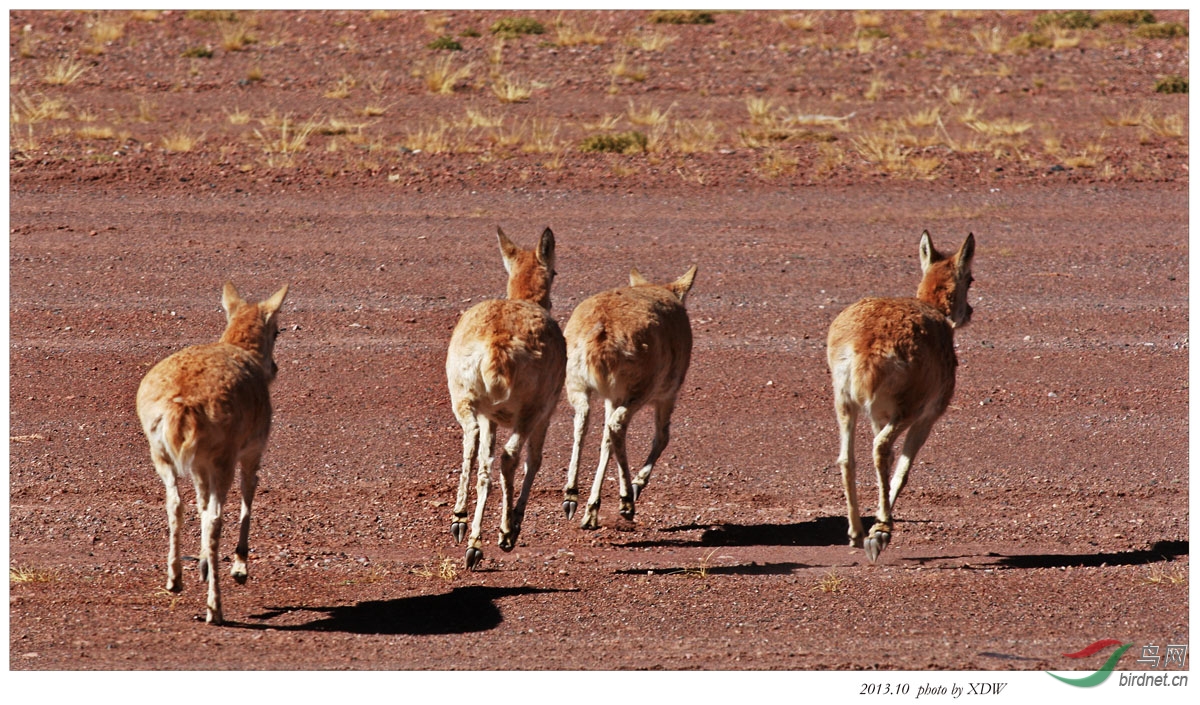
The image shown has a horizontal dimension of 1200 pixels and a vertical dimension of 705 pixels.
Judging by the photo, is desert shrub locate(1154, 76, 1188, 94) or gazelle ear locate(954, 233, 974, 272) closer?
gazelle ear locate(954, 233, 974, 272)

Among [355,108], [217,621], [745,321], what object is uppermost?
[355,108]

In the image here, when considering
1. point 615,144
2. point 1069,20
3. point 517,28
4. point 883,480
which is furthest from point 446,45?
point 883,480

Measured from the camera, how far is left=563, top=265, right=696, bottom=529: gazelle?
9.57m

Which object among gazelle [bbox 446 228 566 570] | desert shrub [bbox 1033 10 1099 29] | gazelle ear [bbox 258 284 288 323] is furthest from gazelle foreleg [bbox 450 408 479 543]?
desert shrub [bbox 1033 10 1099 29]

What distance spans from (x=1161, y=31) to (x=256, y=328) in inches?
1267

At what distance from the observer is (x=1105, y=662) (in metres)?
7.51

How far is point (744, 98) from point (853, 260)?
1113 centimetres

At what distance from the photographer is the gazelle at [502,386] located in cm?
868

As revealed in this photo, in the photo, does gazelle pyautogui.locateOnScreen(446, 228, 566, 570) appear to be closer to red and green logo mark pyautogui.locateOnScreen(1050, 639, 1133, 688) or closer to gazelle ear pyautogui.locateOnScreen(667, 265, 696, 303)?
gazelle ear pyautogui.locateOnScreen(667, 265, 696, 303)

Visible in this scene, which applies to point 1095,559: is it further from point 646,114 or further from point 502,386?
point 646,114

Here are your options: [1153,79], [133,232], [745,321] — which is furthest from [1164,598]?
[1153,79]

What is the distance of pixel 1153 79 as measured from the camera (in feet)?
103

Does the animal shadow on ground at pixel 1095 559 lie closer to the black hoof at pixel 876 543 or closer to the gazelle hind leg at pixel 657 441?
the black hoof at pixel 876 543

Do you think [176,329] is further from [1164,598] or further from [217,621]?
[1164,598]
